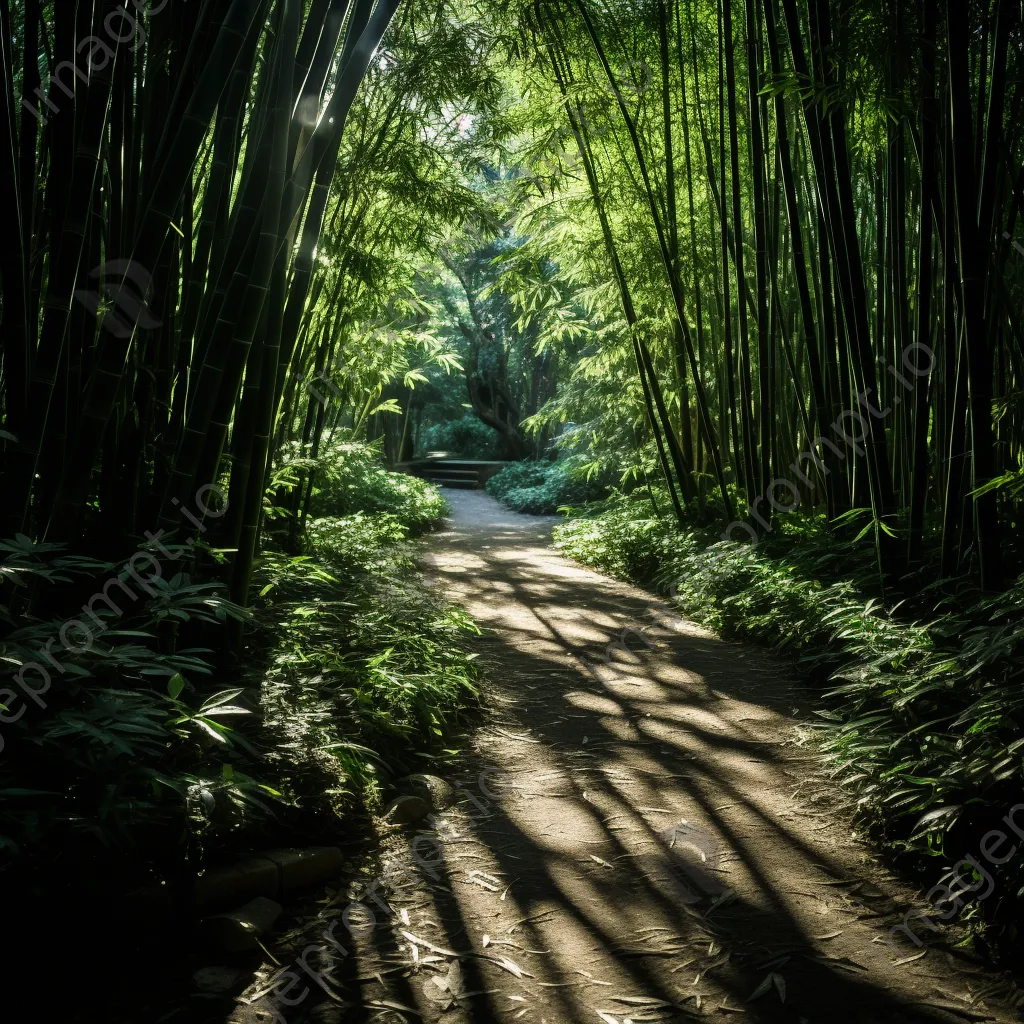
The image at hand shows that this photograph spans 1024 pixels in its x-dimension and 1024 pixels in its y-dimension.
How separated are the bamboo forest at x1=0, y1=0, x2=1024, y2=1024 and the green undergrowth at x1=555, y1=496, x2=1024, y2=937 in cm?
1

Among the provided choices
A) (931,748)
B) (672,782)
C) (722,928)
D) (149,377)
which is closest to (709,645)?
(672,782)

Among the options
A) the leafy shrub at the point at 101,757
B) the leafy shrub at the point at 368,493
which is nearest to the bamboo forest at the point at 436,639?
the leafy shrub at the point at 101,757

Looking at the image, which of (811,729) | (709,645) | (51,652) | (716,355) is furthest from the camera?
(716,355)

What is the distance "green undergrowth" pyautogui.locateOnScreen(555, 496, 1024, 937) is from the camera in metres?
1.47

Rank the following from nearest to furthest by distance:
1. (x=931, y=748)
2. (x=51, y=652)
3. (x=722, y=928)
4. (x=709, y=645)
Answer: (x=51, y=652) → (x=722, y=928) → (x=931, y=748) → (x=709, y=645)

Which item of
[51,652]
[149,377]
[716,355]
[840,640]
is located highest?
[716,355]

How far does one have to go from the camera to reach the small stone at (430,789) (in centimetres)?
204

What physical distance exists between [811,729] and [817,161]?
184 centimetres

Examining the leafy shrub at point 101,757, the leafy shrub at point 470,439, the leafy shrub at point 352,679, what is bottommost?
the leafy shrub at point 352,679

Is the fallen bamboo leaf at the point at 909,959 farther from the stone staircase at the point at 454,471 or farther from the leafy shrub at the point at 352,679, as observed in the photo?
the stone staircase at the point at 454,471

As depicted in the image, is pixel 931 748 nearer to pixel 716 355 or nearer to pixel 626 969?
pixel 626 969

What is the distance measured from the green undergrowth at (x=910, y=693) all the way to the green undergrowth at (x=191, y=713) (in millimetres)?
1143

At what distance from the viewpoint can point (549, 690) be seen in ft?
9.92

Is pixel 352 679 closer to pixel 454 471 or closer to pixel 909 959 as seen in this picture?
pixel 909 959
